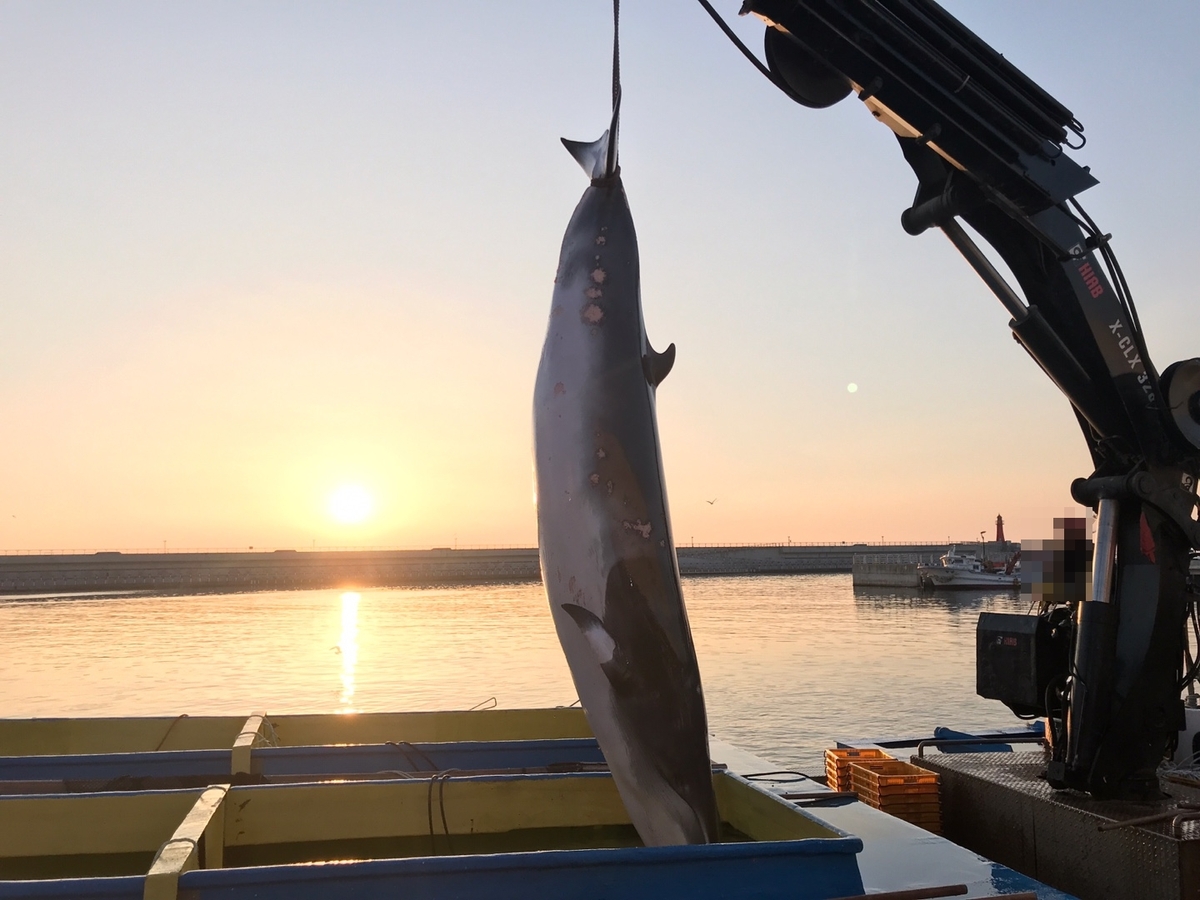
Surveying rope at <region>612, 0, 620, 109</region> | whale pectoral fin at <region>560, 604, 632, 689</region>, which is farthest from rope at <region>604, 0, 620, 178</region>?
whale pectoral fin at <region>560, 604, 632, 689</region>

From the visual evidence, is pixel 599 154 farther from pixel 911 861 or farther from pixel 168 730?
pixel 168 730

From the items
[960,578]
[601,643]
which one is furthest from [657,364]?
[960,578]

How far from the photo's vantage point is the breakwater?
8900 cm

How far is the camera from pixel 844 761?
9305 millimetres

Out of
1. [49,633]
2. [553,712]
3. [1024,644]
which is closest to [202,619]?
[49,633]

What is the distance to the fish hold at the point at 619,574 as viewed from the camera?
16.8ft

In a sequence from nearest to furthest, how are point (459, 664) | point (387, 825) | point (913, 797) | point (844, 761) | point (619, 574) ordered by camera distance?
point (619, 574) → point (387, 825) → point (913, 797) → point (844, 761) → point (459, 664)

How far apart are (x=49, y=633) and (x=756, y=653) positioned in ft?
104

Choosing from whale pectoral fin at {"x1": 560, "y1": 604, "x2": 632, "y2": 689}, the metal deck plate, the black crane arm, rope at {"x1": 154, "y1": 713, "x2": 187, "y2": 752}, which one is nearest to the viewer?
whale pectoral fin at {"x1": 560, "y1": 604, "x2": 632, "y2": 689}

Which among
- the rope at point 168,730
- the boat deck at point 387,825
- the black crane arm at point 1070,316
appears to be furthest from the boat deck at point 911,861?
the rope at point 168,730

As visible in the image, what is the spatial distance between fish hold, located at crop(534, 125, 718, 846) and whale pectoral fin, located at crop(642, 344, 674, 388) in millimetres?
129

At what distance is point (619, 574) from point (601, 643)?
381 mm

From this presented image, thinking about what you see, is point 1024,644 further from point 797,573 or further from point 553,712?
point 797,573

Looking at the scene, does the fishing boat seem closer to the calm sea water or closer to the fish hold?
the calm sea water
